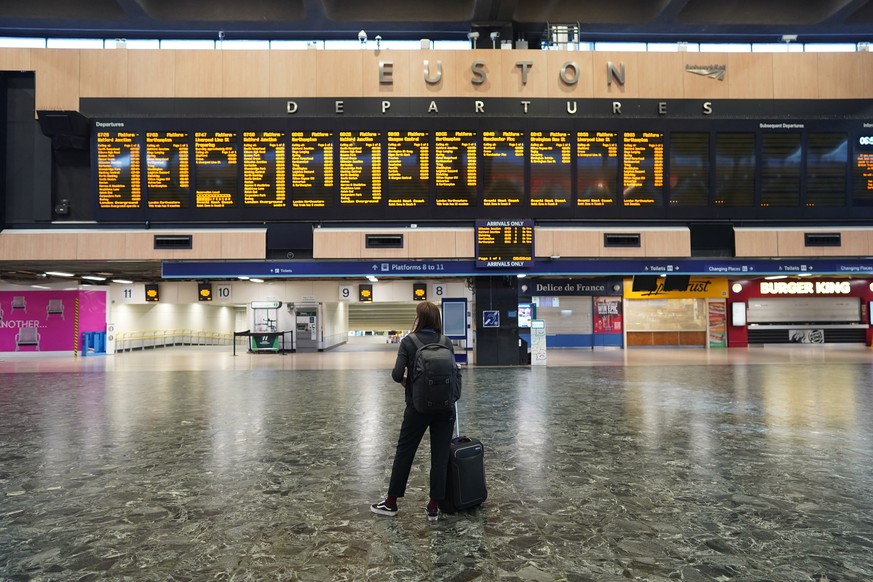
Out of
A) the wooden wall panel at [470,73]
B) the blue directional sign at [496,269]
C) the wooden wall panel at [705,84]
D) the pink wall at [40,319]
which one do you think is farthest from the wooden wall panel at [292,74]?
the pink wall at [40,319]

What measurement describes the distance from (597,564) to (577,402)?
5.58 m

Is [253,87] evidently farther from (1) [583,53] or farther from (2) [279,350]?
(2) [279,350]

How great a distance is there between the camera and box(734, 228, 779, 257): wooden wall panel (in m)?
12.1

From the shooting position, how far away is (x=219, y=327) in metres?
32.1

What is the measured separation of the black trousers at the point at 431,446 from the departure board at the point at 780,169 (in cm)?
1178

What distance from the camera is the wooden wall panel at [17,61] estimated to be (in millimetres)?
11852

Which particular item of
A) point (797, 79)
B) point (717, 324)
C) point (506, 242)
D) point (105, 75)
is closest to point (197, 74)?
point (105, 75)

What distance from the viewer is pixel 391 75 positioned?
39.5 feet

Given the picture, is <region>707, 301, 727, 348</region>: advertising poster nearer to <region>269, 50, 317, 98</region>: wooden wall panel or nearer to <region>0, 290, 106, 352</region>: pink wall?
<region>269, 50, 317, 98</region>: wooden wall panel

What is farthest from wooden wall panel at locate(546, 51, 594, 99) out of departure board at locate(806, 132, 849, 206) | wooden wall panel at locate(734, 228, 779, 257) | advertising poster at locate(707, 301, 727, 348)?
advertising poster at locate(707, 301, 727, 348)

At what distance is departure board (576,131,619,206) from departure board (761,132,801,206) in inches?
142

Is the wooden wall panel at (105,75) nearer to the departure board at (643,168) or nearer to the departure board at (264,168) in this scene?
the departure board at (264,168)

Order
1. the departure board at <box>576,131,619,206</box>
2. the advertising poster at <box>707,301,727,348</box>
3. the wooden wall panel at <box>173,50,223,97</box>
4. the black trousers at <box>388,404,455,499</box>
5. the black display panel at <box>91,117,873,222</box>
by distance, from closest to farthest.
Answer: the black trousers at <box>388,404,455,499</box> < the black display panel at <box>91,117,873,222</box> < the departure board at <box>576,131,619,206</box> < the wooden wall panel at <box>173,50,223,97</box> < the advertising poster at <box>707,301,727,348</box>

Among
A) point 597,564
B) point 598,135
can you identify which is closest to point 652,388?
point 598,135
